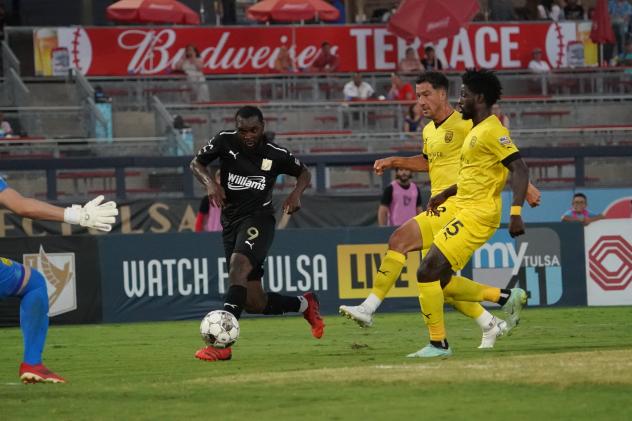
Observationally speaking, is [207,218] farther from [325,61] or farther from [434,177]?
[325,61]

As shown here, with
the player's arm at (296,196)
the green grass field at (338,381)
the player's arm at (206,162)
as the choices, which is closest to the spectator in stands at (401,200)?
the green grass field at (338,381)

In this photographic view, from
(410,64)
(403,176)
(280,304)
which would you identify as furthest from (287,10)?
(280,304)

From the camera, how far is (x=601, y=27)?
33906 mm

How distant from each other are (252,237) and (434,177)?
183 cm

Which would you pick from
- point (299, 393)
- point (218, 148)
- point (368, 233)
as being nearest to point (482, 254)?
point (368, 233)

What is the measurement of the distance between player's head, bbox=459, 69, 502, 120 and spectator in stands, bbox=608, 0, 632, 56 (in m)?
23.5

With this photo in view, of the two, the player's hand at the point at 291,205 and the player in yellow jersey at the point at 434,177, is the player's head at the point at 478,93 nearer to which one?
the player in yellow jersey at the point at 434,177

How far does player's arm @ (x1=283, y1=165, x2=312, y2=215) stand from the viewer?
13875 mm

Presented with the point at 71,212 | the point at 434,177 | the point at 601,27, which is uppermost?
the point at 601,27

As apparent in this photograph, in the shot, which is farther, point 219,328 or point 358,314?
point 358,314

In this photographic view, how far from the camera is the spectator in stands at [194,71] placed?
99.7 ft

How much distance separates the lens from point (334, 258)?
829 inches

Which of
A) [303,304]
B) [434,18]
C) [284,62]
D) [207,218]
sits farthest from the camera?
[434,18]

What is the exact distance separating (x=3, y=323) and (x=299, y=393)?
11277 mm
